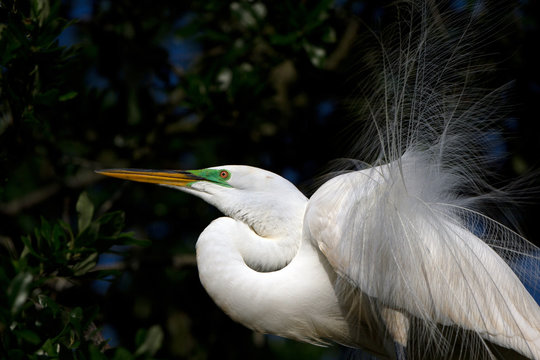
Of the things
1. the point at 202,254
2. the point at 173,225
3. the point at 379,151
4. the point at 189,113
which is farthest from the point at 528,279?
the point at 173,225

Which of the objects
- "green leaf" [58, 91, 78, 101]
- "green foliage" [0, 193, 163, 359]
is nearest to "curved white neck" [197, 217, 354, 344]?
"green foliage" [0, 193, 163, 359]

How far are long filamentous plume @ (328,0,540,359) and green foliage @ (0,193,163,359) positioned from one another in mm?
827

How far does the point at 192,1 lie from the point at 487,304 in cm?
249

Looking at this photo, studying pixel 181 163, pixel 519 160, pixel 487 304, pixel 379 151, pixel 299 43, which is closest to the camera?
pixel 487 304

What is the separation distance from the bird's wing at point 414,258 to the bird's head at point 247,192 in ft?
0.57

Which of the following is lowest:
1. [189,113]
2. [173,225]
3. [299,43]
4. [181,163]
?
[173,225]

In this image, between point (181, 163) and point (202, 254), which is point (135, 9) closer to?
point (181, 163)

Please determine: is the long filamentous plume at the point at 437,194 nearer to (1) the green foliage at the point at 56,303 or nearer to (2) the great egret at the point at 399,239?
(2) the great egret at the point at 399,239

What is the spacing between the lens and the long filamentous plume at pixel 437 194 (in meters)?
2.37

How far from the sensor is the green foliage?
194 cm

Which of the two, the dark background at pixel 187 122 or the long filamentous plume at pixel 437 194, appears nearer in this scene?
the long filamentous plume at pixel 437 194

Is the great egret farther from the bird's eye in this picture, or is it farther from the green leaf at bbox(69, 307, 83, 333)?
the green leaf at bbox(69, 307, 83, 333)

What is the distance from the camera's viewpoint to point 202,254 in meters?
2.47

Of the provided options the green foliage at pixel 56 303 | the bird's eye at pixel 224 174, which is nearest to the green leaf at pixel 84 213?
the green foliage at pixel 56 303
